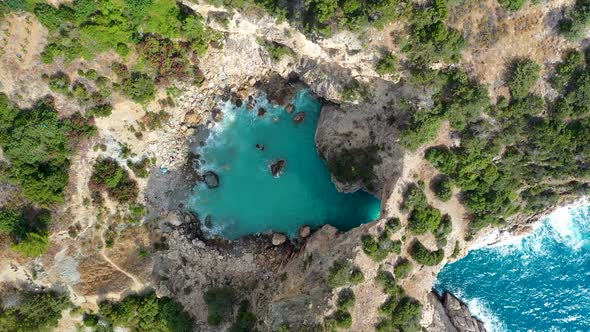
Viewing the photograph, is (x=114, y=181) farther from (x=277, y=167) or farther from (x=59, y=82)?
(x=277, y=167)

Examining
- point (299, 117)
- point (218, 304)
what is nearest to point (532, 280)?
point (299, 117)

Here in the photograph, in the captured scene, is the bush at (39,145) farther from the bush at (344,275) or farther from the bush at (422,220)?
the bush at (422,220)

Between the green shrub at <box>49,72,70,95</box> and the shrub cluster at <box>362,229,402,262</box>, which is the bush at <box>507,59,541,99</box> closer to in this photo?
the shrub cluster at <box>362,229,402,262</box>

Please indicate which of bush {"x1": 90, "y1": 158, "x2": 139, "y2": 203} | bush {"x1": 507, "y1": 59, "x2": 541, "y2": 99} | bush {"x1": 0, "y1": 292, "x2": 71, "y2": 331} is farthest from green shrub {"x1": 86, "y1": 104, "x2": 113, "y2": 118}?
bush {"x1": 507, "y1": 59, "x2": 541, "y2": 99}

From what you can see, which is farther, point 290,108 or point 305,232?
point 290,108

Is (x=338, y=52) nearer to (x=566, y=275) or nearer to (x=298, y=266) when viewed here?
(x=298, y=266)

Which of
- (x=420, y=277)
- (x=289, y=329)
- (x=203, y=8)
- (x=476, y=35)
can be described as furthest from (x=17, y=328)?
(x=476, y=35)
